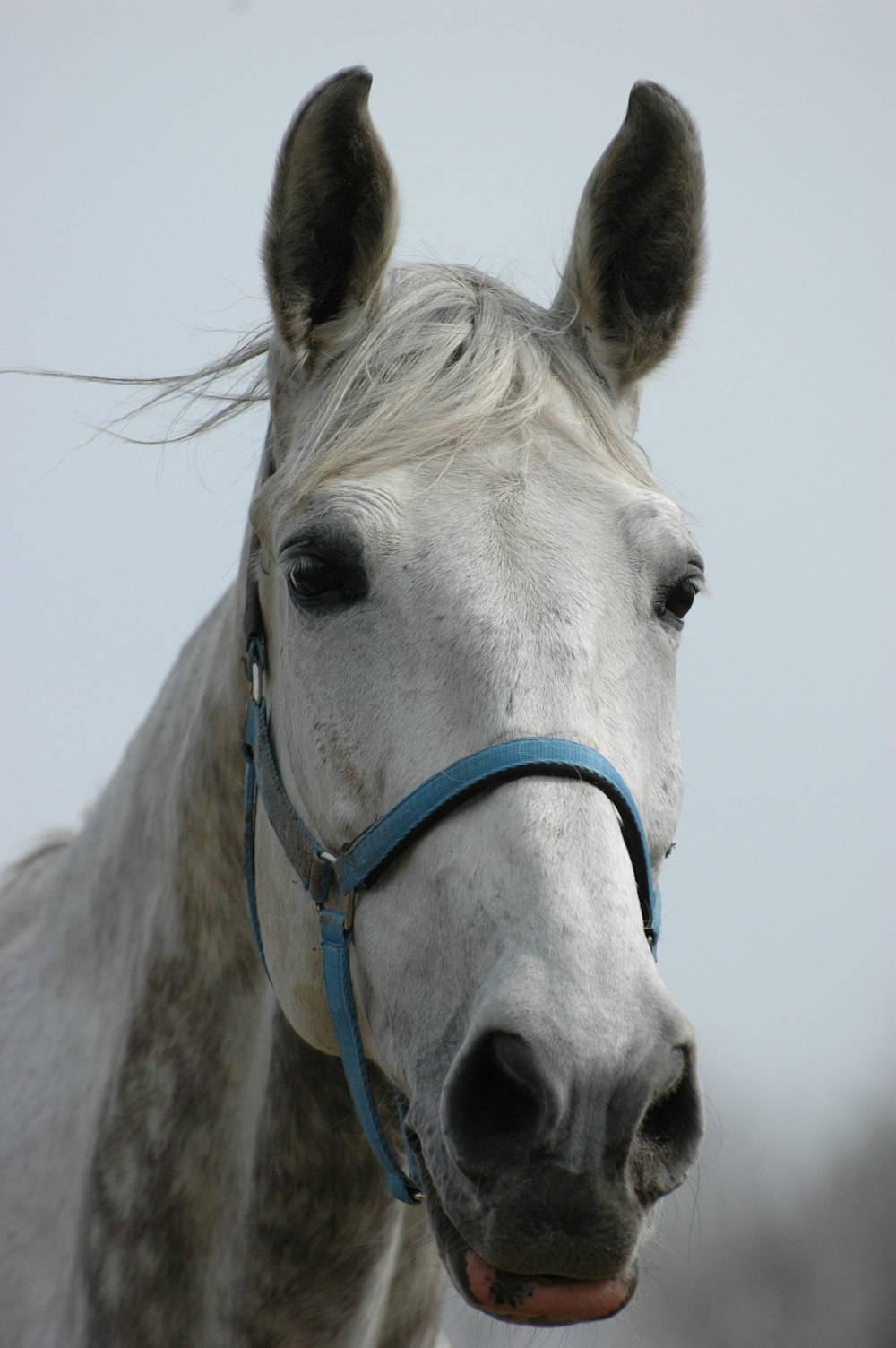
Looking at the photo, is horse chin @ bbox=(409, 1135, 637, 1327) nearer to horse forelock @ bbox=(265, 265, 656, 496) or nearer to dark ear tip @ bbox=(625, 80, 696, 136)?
horse forelock @ bbox=(265, 265, 656, 496)

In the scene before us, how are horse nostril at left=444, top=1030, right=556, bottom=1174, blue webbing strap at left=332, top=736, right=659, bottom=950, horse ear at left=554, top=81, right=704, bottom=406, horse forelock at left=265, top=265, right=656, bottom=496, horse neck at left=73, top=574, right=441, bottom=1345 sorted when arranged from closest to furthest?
horse nostril at left=444, top=1030, right=556, bottom=1174, blue webbing strap at left=332, top=736, right=659, bottom=950, horse forelock at left=265, top=265, right=656, bottom=496, horse neck at left=73, top=574, right=441, bottom=1345, horse ear at left=554, top=81, right=704, bottom=406

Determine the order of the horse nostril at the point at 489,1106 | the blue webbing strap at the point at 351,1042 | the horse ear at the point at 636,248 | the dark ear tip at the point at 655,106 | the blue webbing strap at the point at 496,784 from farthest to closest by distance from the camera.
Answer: the horse ear at the point at 636,248 < the dark ear tip at the point at 655,106 < the blue webbing strap at the point at 351,1042 < the blue webbing strap at the point at 496,784 < the horse nostril at the point at 489,1106

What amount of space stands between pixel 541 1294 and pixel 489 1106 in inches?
11.4

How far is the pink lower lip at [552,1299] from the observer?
5.97ft

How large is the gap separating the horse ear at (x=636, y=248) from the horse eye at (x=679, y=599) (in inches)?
27.0

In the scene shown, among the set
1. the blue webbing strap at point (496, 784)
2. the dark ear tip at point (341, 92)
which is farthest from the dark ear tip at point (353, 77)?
the blue webbing strap at point (496, 784)

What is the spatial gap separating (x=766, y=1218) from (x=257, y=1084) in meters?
29.3

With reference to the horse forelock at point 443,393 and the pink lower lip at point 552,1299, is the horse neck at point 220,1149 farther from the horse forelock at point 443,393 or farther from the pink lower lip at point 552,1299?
the pink lower lip at point 552,1299

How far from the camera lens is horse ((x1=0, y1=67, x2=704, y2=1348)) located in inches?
72.6

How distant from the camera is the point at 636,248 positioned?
319 cm

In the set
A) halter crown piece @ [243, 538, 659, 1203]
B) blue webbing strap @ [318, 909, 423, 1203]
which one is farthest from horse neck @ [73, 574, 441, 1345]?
blue webbing strap @ [318, 909, 423, 1203]

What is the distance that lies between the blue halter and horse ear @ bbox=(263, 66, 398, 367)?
30.1 inches

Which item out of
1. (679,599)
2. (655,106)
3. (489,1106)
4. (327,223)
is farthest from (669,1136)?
(655,106)

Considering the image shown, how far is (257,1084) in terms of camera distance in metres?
2.86
